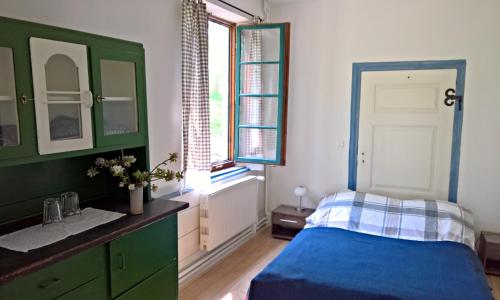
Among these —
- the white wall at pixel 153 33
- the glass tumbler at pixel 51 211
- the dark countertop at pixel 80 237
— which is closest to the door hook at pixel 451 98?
the white wall at pixel 153 33

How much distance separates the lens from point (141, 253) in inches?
76.1

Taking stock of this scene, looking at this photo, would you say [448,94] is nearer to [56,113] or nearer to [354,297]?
[354,297]

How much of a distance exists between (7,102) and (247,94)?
2516 millimetres

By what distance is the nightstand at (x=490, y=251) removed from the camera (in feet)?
10.6

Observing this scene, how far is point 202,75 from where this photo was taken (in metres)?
2.96

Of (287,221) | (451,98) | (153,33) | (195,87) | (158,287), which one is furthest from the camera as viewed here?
(287,221)

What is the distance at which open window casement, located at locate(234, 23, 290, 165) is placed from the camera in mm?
3725

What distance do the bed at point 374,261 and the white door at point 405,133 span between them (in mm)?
333

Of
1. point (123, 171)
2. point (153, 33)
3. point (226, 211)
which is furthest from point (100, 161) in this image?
point (226, 211)

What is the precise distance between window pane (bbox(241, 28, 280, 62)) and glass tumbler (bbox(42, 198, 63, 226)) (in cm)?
242

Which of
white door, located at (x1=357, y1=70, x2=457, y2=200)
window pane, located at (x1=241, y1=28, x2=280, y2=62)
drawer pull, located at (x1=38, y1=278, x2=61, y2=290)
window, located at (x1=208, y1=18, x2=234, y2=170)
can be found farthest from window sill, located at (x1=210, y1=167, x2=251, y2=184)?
drawer pull, located at (x1=38, y1=278, x2=61, y2=290)

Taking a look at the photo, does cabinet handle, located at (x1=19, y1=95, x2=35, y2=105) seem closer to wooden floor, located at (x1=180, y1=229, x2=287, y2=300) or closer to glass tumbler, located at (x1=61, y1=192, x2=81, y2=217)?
glass tumbler, located at (x1=61, y1=192, x2=81, y2=217)

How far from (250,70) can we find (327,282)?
227 centimetres

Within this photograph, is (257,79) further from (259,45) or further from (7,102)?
(7,102)
